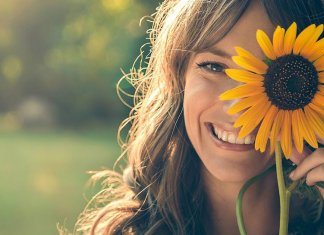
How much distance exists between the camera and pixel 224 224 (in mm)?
2215

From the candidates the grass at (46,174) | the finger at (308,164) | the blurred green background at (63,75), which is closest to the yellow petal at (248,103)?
the finger at (308,164)

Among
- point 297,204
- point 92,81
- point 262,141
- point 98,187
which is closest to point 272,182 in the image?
point 297,204

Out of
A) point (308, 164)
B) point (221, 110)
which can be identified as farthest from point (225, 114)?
point (308, 164)

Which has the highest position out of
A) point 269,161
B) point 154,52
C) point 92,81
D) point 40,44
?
point 40,44

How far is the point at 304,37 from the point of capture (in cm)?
140

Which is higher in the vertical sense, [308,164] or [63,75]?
[63,75]

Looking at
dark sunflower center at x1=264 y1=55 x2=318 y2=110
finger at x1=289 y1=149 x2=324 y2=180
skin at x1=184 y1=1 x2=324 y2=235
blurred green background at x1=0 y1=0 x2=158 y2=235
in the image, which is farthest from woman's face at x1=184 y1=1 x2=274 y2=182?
blurred green background at x1=0 y1=0 x2=158 y2=235

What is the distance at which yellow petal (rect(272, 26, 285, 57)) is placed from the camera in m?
1.39

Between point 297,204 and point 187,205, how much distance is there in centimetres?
34

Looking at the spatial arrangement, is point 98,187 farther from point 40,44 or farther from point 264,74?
Result: point 40,44

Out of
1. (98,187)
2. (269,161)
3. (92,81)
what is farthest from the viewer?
(92,81)

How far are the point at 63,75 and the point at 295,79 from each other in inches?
483

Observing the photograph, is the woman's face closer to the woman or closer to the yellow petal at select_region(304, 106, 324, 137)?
the woman

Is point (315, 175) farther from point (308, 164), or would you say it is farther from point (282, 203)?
point (282, 203)
